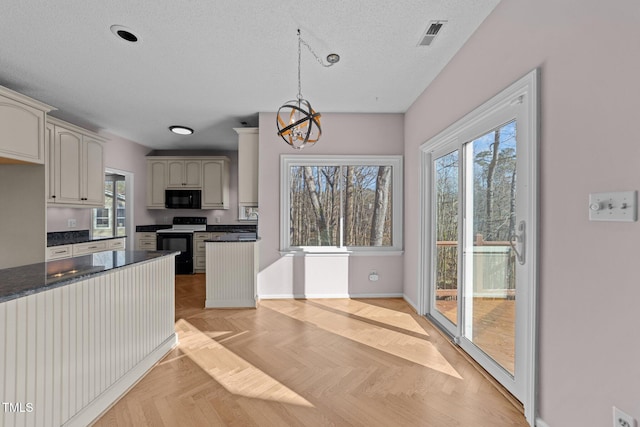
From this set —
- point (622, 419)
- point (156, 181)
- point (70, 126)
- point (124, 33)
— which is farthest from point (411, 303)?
point (156, 181)

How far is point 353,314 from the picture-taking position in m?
3.44

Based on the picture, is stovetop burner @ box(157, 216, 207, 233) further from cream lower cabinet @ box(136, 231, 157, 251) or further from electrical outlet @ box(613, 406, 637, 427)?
electrical outlet @ box(613, 406, 637, 427)

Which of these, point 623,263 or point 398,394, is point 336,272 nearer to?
point 398,394

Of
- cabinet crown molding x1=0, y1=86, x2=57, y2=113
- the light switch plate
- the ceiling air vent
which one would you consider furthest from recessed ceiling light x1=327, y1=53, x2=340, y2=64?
cabinet crown molding x1=0, y1=86, x2=57, y2=113

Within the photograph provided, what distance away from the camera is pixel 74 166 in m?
3.97

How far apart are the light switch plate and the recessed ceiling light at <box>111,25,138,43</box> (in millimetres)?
3239

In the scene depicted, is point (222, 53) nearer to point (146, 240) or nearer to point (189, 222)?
point (189, 222)

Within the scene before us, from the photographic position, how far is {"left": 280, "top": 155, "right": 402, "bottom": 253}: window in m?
4.15

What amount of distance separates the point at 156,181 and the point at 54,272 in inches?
196

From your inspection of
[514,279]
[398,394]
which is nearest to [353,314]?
[398,394]

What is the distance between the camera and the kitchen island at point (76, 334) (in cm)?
124

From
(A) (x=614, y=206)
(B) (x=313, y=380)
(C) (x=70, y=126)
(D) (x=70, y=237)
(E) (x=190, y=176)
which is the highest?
(C) (x=70, y=126)

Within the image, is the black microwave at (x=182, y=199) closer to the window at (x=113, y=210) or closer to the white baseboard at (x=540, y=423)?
the window at (x=113, y=210)

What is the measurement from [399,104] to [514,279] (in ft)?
8.72
